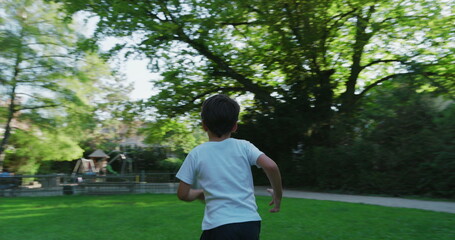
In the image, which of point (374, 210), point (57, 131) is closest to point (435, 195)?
point (374, 210)

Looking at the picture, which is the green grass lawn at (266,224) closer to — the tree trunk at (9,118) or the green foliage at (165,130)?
the green foliage at (165,130)

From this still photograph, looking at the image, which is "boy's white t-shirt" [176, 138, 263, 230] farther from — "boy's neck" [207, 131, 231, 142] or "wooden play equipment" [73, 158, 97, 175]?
"wooden play equipment" [73, 158, 97, 175]

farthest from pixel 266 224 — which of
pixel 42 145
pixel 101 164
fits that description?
pixel 101 164

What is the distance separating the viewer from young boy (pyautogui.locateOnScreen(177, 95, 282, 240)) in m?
2.48

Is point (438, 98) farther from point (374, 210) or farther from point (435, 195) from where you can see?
point (374, 210)

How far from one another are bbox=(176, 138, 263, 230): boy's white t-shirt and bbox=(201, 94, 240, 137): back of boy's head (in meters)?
0.09

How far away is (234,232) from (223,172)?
0.37m

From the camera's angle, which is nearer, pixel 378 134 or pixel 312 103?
pixel 378 134

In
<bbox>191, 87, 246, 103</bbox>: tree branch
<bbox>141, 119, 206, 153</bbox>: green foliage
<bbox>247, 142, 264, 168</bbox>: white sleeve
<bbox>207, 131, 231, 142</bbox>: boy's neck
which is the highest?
<bbox>191, 87, 246, 103</bbox>: tree branch

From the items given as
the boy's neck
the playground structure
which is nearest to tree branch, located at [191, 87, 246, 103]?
the playground structure

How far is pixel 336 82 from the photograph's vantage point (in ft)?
64.7

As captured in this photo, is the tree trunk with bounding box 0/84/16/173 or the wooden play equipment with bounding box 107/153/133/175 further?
the wooden play equipment with bounding box 107/153/133/175

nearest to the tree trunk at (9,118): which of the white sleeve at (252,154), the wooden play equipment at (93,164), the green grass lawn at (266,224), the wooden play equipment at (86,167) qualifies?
the wooden play equipment at (93,164)

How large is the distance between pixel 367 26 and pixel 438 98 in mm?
4929
